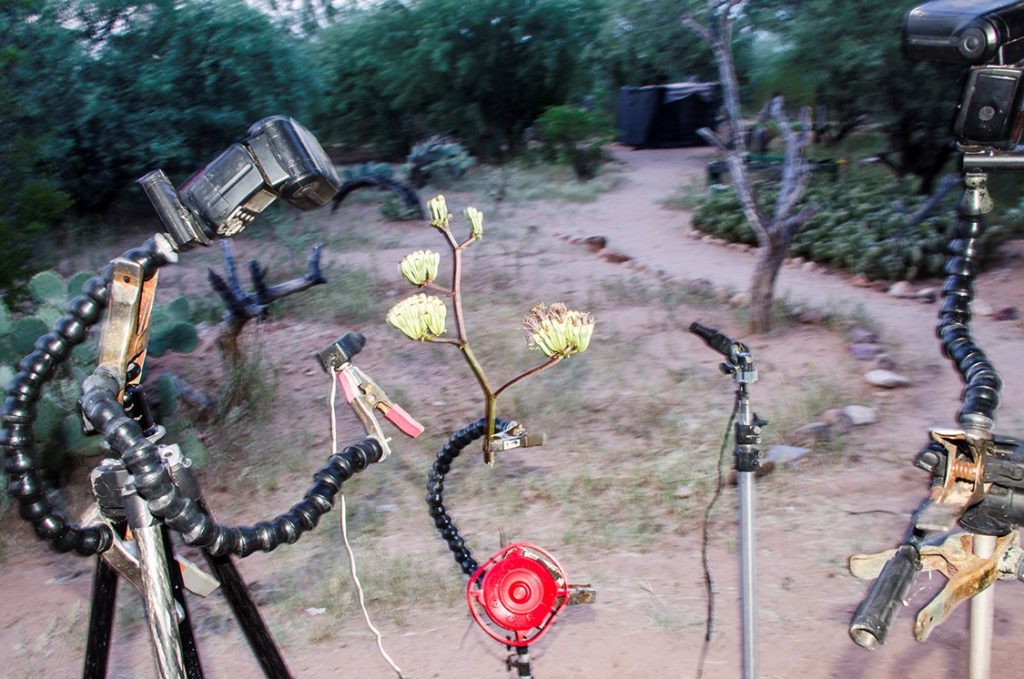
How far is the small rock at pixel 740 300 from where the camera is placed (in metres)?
7.13

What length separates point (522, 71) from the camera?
1645cm

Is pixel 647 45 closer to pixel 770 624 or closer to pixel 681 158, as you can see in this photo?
pixel 681 158

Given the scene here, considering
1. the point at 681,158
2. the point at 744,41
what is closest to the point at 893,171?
the point at 681,158

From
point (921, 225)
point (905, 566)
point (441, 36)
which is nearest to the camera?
point (905, 566)

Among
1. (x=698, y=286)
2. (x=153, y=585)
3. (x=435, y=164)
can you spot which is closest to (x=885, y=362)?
(x=698, y=286)

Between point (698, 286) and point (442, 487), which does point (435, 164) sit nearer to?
point (698, 286)

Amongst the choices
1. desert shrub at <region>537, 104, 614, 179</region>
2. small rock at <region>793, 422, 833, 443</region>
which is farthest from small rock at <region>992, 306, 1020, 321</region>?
desert shrub at <region>537, 104, 614, 179</region>

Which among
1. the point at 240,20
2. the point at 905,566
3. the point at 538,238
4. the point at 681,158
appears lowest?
the point at 681,158

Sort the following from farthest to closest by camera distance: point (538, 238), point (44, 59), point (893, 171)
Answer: point (893, 171), point (44, 59), point (538, 238)

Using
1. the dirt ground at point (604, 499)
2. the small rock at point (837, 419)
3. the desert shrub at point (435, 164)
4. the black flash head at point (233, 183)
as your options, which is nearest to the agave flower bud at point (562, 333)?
the black flash head at point (233, 183)

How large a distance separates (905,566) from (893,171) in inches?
451

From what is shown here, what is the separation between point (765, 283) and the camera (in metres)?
6.35

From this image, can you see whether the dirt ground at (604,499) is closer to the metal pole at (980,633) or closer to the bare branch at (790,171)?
the bare branch at (790,171)

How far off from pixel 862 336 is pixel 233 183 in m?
5.21
